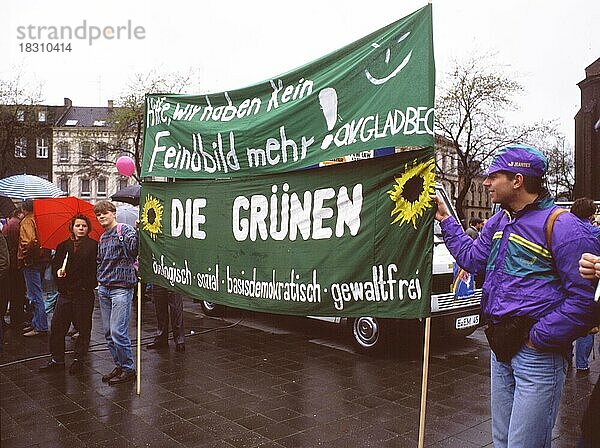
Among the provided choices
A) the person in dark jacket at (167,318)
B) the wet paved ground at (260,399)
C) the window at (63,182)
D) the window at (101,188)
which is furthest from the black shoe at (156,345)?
the window at (101,188)

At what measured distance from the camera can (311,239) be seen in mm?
4191

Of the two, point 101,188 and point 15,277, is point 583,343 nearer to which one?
point 15,277

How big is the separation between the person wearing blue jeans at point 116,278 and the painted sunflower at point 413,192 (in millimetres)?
3618

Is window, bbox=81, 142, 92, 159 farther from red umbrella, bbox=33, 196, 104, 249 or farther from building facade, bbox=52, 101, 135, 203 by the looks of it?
red umbrella, bbox=33, 196, 104, 249

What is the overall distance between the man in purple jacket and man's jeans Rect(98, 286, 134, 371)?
4.29 metres

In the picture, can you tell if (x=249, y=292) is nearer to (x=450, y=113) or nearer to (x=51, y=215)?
(x=51, y=215)

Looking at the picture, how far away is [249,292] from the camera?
468cm

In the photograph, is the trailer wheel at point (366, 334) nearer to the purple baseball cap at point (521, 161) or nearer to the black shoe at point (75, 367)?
the black shoe at point (75, 367)

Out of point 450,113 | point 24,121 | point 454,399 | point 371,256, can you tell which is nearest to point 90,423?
point 371,256

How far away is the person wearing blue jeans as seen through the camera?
247 inches

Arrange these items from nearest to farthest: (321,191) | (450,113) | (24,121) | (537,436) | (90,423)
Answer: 1. (537,436)
2. (321,191)
3. (90,423)
4. (450,113)
5. (24,121)

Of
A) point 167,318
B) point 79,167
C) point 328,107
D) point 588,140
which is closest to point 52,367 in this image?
point 167,318

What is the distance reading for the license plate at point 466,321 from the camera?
7.79m

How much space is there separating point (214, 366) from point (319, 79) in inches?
171
